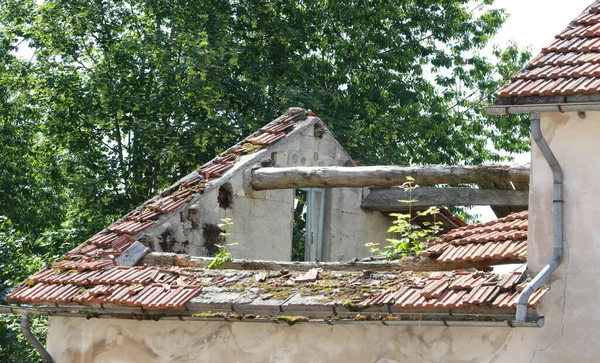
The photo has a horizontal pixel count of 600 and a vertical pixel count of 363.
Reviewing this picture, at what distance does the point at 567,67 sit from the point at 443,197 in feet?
14.8

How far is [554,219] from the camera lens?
7.78 m

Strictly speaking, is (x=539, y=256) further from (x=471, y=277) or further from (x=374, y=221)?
(x=374, y=221)

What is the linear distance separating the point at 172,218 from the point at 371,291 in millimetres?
3965

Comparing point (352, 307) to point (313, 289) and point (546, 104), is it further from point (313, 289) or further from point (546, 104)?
point (546, 104)

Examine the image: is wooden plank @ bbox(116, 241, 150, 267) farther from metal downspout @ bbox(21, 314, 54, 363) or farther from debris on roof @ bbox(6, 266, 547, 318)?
metal downspout @ bbox(21, 314, 54, 363)

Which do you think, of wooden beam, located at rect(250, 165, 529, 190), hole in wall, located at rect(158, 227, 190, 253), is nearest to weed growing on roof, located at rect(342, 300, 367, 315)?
wooden beam, located at rect(250, 165, 529, 190)

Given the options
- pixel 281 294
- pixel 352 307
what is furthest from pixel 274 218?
pixel 352 307

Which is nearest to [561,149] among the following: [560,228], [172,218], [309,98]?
[560,228]

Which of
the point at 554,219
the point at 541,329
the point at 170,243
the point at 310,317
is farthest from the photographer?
the point at 170,243

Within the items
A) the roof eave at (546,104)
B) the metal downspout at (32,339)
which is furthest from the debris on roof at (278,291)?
the roof eave at (546,104)

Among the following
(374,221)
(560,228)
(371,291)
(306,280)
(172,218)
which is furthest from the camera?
(374,221)

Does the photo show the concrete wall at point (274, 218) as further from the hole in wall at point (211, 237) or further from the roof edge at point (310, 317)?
the roof edge at point (310, 317)

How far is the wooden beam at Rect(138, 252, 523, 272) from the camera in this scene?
9242mm

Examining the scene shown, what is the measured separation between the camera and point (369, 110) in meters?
20.5
